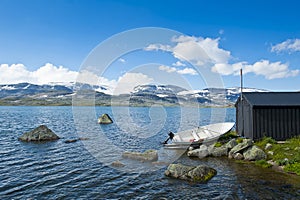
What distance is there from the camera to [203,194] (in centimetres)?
1298

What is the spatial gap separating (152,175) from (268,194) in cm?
718

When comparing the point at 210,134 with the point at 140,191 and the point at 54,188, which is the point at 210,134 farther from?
the point at 54,188

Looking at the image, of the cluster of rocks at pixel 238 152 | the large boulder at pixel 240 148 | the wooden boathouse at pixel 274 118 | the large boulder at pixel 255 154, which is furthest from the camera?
the wooden boathouse at pixel 274 118

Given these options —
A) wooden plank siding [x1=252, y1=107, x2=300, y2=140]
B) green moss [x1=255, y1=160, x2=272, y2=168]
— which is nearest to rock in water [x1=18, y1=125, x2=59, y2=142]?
wooden plank siding [x1=252, y1=107, x2=300, y2=140]

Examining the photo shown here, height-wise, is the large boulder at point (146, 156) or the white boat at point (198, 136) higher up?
the white boat at point (198, 136)

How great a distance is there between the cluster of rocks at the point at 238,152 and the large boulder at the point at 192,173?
4485mm

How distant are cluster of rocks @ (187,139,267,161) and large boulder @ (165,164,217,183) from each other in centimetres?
449

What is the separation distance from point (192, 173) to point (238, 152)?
7022mm

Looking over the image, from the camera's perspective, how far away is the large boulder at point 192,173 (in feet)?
49.8

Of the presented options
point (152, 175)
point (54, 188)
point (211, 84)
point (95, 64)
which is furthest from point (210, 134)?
point (54, 188)

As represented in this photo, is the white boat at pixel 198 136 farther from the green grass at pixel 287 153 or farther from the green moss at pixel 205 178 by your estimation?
the green moss at pixel 205 178

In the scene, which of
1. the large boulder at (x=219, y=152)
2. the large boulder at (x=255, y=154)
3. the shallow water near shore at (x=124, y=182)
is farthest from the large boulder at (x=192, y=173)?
the large boulder at (x=219, y=152)

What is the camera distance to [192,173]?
15445mm

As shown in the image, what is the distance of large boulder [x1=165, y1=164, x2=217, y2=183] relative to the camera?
1518 centimetres
